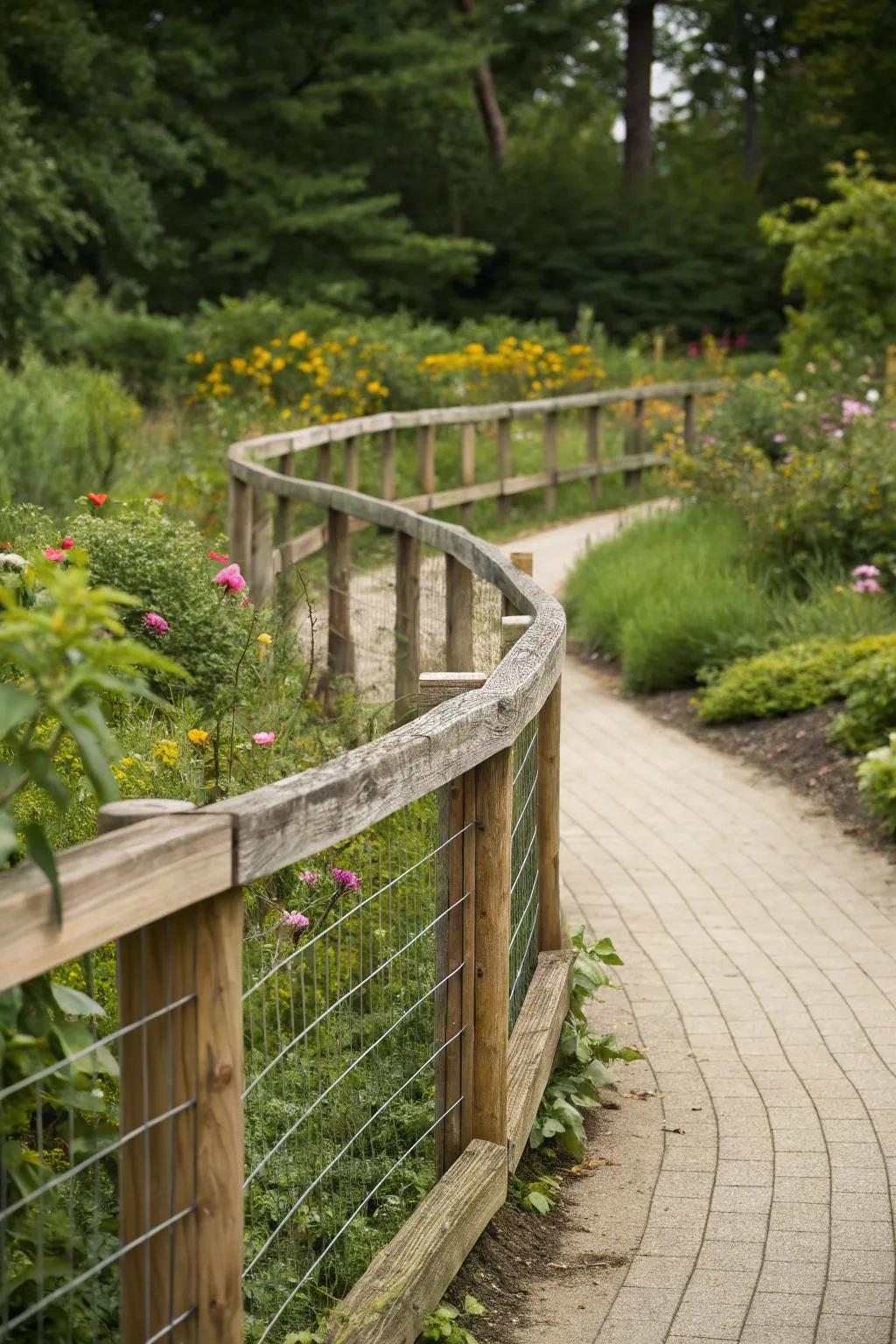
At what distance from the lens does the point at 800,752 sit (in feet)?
30.7

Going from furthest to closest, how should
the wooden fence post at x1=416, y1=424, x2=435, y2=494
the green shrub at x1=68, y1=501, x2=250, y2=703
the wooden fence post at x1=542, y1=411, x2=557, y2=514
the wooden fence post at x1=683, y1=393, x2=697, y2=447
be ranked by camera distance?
1. the wooden fence post at x1=683, y1=393, x2=697, y2=447
2. the wooden fence post at x1=542, y1=411, x2=557, y2=514
3. the wooden fence post at x1=416, y1=424, x2=435, y2=494
4. the green shrub at x1=68, y1=501, x2=250, y2=703

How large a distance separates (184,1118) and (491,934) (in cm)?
158

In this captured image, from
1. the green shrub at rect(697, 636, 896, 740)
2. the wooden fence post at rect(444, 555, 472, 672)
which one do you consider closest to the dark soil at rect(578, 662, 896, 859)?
the green shrub at rect(697, 636, 896, 740)

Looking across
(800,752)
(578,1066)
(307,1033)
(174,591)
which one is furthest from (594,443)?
(307,1033)

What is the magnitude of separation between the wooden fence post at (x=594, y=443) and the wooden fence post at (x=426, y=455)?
10.5ft

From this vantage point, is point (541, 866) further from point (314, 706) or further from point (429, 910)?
point (314, 706)

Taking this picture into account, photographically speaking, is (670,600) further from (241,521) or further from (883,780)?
(883,780)

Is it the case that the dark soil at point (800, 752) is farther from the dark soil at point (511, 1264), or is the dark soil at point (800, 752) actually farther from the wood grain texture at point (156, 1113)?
the wood grain texture at point (156, 1113)

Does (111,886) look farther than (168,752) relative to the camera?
No

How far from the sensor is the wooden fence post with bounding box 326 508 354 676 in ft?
27.9

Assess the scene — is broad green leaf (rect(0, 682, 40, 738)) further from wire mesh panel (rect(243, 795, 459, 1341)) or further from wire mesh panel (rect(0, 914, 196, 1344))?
wire mesh panel (rect(243, 795, 459, 1341))

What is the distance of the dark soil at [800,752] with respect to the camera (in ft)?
27.2

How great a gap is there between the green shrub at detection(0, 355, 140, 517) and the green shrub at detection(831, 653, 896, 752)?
4569 millimetres


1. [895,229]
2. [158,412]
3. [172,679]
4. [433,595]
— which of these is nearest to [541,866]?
[172,679]
